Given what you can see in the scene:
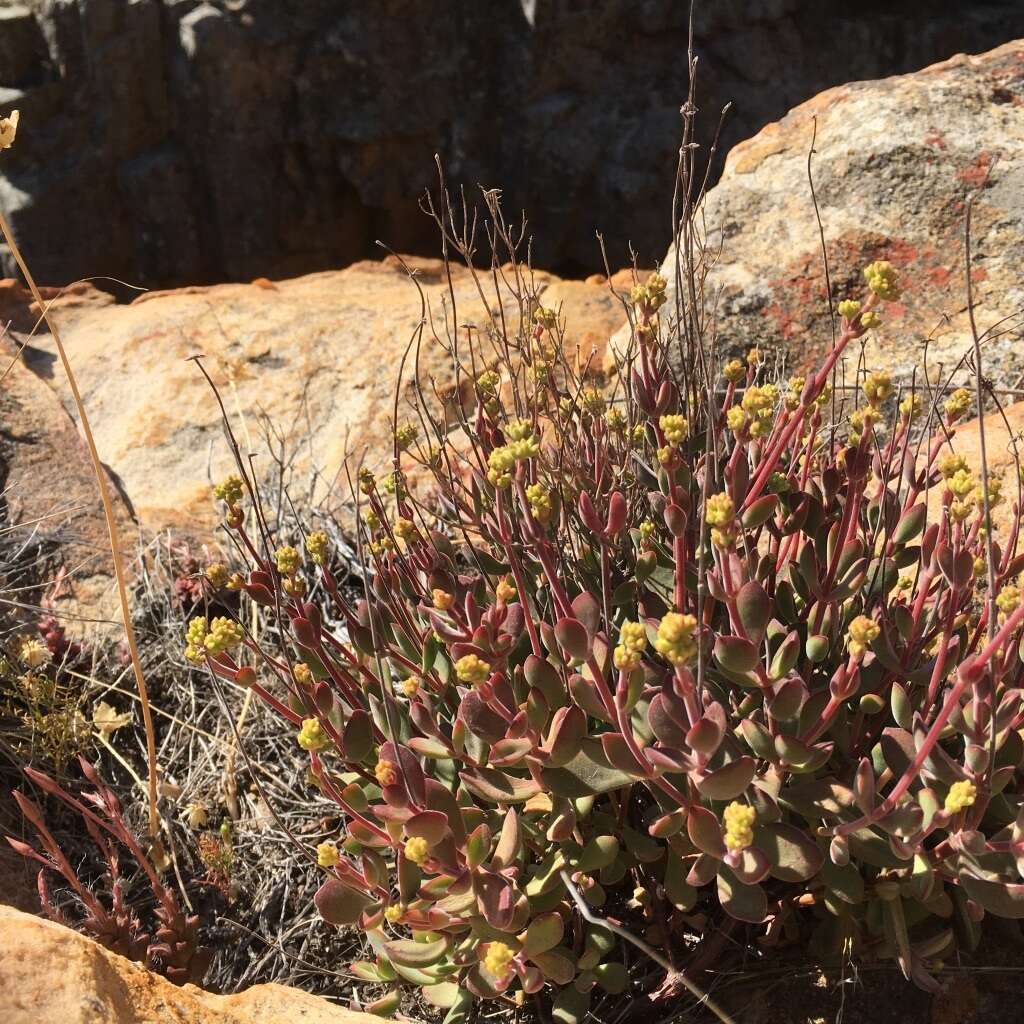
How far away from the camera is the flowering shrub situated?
1.71m

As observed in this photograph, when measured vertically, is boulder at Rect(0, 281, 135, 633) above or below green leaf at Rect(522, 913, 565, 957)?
above

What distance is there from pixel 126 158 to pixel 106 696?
5124mm

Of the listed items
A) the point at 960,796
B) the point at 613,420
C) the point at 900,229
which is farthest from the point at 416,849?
the point at 900,229

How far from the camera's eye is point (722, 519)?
1.56m

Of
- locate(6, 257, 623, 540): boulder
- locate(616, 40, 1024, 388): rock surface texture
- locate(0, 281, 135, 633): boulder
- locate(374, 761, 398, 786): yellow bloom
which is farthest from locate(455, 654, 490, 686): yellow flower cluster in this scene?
locate(616, 40, 1024, 388): rock surface texture

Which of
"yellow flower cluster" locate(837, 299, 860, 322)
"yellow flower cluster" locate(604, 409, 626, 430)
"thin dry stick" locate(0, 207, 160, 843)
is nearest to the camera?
"yellow flower cluster" locate(837, 299, 860, 322)

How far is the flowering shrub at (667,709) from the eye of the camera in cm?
171

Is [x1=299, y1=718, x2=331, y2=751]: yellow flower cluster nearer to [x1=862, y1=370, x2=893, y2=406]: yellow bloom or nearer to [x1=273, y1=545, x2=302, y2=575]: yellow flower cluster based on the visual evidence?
[x1=273, y1=545, x2=302, y2=575]: yellow flower cluster

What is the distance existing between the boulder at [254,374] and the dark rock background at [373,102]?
234 cm

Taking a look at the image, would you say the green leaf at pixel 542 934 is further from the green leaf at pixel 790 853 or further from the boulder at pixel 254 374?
the boulder at pixel 254 374

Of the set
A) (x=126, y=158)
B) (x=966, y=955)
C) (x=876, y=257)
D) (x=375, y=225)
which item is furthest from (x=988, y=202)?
(x=126, y=158)

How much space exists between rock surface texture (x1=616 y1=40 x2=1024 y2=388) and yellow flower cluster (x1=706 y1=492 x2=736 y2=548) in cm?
195

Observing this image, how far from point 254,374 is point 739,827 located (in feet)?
10.6

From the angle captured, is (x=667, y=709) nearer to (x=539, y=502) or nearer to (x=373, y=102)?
(x=539, y=502)
